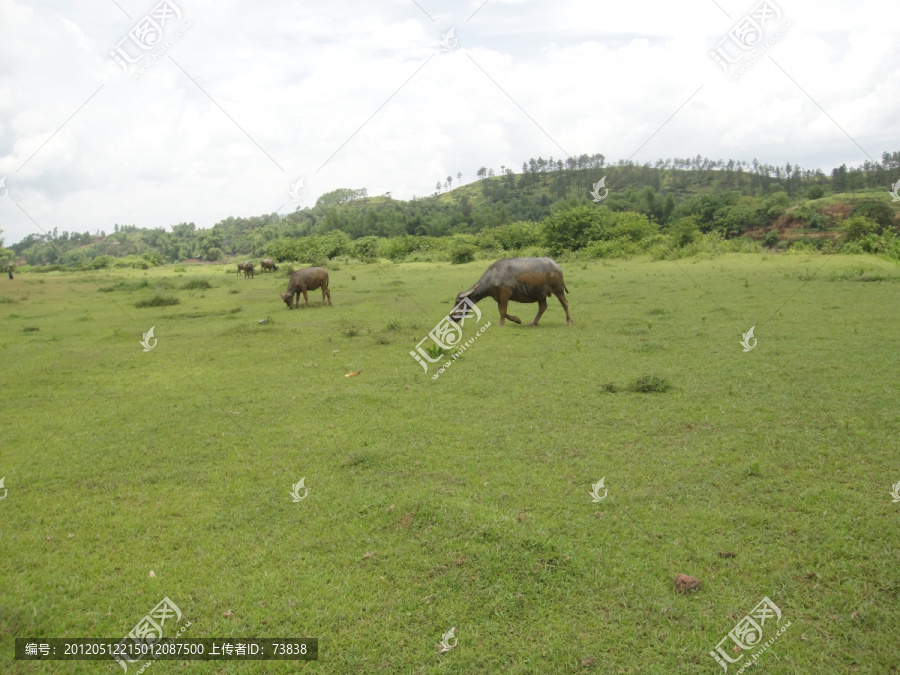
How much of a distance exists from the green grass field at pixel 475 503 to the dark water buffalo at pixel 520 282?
2.49 m

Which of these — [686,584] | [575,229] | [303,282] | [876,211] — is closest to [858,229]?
[575,229]

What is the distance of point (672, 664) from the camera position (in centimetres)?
377

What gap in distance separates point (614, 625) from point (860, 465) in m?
3.90

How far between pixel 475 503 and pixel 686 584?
205 cm

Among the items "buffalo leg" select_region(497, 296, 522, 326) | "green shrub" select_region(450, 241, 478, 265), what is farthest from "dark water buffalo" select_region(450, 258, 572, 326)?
"green shrub" select_region(450, 241, 478, 265)

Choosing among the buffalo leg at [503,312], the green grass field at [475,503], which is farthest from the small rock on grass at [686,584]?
the buffalo leg at [503,312]

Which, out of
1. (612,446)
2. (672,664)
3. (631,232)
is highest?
(631,232)

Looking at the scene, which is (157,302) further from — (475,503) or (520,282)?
(475,503)

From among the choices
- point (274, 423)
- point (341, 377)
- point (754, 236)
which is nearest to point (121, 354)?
point (341, 377)

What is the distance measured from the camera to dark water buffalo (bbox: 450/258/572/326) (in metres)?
14.8

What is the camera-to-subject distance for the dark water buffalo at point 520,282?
14.8m

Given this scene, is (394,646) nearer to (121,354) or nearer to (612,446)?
(612,446)

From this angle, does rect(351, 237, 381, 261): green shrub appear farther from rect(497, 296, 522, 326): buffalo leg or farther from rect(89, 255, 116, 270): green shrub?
rect(497, 296, 522, 326): buffalo leg

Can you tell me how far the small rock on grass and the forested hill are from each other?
36.1 metres
